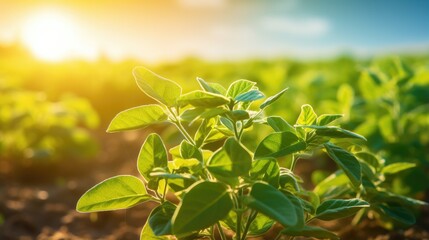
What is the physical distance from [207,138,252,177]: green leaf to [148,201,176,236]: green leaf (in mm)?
247

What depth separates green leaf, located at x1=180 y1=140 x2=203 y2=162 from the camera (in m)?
1.79

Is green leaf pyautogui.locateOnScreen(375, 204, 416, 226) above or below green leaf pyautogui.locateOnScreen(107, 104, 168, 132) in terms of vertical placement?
below

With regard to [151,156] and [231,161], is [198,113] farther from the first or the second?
[151,156]

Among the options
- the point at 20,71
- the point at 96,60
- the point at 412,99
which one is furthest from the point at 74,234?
the point at 96,60

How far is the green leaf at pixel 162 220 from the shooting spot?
1.67 m

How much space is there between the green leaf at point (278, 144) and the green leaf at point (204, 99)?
251 mm

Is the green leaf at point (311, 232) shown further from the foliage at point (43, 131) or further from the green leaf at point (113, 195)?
the foliage at point (43, 131)

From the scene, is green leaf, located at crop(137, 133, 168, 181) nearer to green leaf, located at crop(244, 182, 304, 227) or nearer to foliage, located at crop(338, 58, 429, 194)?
green leaf, located at crop(244, 182, 304, 227)

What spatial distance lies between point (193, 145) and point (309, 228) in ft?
1.57

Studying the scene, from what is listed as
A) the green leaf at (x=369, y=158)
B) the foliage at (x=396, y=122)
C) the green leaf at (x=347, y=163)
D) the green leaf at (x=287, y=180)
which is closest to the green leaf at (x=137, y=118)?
the green leaf at (x=287, y=180)

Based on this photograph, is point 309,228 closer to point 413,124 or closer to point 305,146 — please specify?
point 305,146

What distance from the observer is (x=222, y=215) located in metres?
1.55

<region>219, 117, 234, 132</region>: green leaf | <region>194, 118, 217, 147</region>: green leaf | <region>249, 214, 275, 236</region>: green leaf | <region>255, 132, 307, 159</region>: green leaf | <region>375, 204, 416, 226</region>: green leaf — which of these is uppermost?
<region>194, 118, 217, 147</region>: green leaf

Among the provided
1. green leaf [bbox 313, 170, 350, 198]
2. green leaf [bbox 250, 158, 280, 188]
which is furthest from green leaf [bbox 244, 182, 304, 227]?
green leaf [bbox 313, 170, 350, 198]
